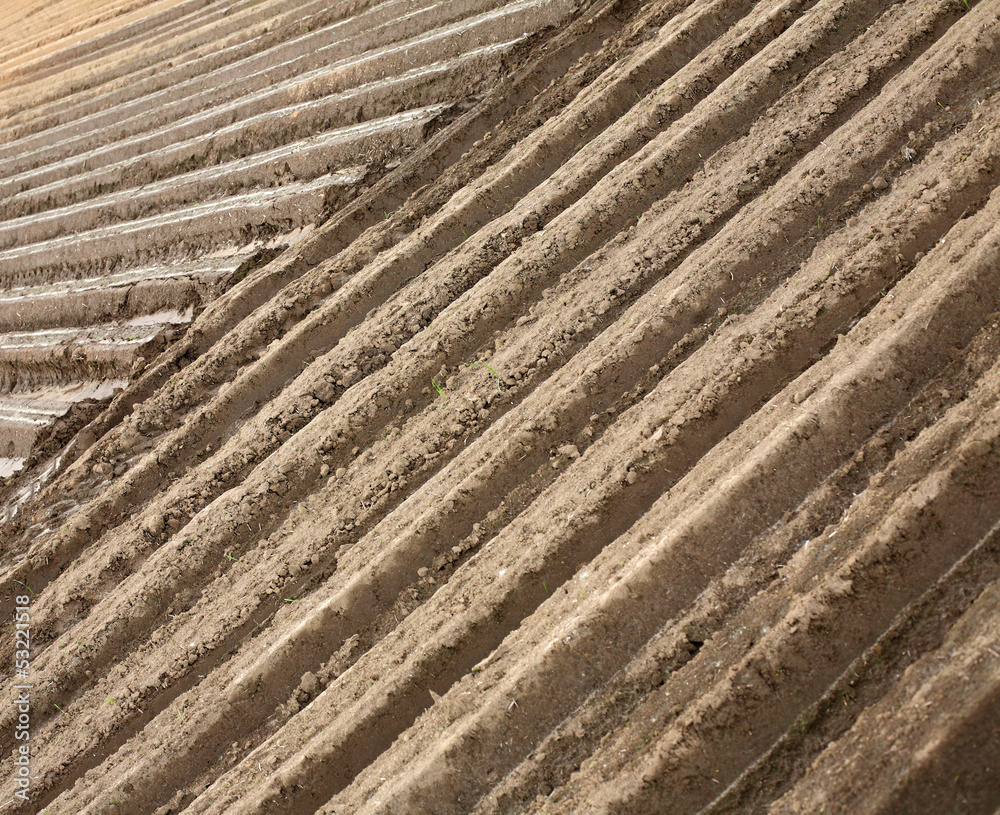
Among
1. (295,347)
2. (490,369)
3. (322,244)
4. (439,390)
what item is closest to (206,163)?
(322,244)

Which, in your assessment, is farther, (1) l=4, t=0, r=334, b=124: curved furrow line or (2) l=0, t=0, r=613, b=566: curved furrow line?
(1) l=4, t=0, r=334, b=124: curved furrow line

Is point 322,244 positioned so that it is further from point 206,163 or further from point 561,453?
point 561,453

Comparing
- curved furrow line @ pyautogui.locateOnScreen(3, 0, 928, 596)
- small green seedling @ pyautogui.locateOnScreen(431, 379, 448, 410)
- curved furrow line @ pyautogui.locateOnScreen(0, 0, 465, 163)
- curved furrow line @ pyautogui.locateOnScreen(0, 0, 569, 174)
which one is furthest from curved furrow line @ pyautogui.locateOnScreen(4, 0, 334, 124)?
small green seedling @ pyautogui.locateOnScreen(431, 379, 448, 410)

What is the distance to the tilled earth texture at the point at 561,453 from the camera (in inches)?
98.5

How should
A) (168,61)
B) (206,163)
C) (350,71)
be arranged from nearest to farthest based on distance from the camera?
(350,71), (206,163), (168,61)

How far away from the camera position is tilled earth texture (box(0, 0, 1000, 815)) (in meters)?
2.50

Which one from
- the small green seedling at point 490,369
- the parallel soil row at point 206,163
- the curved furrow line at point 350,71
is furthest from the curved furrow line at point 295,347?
the curved furrow line at point 350,71

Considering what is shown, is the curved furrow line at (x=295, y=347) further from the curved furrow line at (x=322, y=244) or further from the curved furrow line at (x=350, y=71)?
the curved furrow line at (x=350, y=71)

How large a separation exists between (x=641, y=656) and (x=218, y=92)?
828cm

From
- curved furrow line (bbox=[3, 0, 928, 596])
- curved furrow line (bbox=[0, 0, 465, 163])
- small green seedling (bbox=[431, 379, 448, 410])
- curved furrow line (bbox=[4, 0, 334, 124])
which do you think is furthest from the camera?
curved furrow line (bbox=[4, 0, 334, 124])

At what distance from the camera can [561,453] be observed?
143 inches

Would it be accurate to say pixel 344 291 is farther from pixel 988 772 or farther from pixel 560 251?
pixel 988 772

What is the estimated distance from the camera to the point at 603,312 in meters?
4.07

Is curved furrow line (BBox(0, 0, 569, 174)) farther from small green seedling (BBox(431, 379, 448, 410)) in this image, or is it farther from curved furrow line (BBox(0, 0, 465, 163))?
small green seedling (BBox(431, 379, 448, 410))
